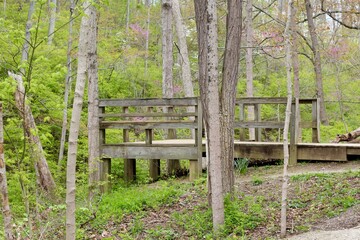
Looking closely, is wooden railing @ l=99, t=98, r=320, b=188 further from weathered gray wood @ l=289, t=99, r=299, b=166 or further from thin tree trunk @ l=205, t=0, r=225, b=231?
thin tree trunk @ l=205, t=0, r=225, b=231

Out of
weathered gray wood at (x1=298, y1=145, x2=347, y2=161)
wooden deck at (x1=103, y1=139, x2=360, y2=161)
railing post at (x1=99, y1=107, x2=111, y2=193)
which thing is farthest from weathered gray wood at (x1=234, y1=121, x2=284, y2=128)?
railing post at (x1=99, y1=107, x2=111, y2=193)

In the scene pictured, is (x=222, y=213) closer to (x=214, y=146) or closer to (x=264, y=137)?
(x=214, y=146)

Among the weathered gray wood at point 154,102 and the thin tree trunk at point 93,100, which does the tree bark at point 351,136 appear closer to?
the weathered gray wood at point 154,102

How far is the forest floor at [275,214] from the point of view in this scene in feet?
19.6

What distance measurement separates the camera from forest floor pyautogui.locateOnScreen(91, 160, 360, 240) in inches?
235

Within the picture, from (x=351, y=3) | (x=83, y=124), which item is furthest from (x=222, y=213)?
(x=351, y=3)

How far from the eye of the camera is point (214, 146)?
21.1 feet

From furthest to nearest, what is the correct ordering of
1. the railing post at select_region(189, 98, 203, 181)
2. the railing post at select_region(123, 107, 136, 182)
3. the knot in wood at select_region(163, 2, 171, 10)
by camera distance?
the knot in wood at select_region(163, 2, 171, 10)
the railing post at select_region(123, 107, 136, 182)
the railing post at select_region(189, 98, 203, 181)

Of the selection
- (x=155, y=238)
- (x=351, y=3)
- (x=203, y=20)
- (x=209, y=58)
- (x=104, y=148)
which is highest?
(x=351, y=3)

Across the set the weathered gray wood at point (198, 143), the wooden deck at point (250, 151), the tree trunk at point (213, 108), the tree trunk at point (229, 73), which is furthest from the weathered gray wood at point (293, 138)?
the tree trunk at point (213, 108)

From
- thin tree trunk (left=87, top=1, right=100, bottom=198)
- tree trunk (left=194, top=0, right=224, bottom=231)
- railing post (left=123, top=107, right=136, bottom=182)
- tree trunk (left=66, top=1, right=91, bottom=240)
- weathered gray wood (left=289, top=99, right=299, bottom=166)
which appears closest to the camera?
tree trunk (left=66, top=1, right=91, bottom=240)

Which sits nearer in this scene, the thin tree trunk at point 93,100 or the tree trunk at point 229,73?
the tree trunk at point 229,73

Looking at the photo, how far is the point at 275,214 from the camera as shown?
7027mm

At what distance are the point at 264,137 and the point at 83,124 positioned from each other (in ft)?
24.9
